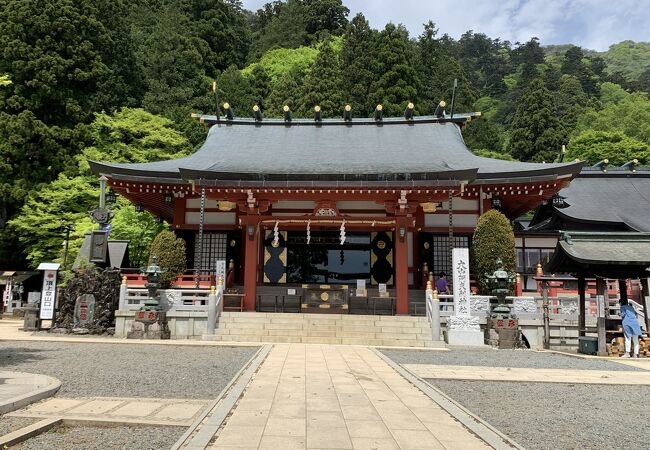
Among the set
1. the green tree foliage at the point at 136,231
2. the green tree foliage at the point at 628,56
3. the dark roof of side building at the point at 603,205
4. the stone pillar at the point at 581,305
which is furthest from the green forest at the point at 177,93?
the green tree foliage at the point at 628,56

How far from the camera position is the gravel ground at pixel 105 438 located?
4.21 metres

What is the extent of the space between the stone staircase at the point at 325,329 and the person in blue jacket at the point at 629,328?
469 cm

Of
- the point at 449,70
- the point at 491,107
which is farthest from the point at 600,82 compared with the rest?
the point at 449,70

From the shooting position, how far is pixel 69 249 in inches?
908

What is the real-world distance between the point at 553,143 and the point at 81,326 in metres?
40.5

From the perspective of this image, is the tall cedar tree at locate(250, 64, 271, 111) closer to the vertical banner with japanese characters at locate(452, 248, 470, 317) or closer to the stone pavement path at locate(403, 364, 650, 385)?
the vertical banner with japanese characters at locate(452, 248, 470, 317)

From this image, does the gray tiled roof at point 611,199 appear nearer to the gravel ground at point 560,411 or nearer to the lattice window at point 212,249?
the gravel ground at point 560,411

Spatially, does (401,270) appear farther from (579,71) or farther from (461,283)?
(579,71)

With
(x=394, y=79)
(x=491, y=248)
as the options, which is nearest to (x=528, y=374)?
(x=491, y=248)

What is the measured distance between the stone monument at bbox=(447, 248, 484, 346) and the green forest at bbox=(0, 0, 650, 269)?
1153 centimetres

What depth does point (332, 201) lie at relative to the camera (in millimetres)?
16328

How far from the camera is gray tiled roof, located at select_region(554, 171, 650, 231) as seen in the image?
18.7 meters

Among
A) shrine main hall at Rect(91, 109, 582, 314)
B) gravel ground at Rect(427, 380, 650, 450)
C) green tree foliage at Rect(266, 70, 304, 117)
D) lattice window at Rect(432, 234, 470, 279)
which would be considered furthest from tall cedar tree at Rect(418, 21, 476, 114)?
gravel ground at Rect(427, 380, 650, 450)

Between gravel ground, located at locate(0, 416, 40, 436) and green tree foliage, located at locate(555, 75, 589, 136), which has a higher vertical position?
green tree foliage, located at locate(555, 75, 589, 136)
